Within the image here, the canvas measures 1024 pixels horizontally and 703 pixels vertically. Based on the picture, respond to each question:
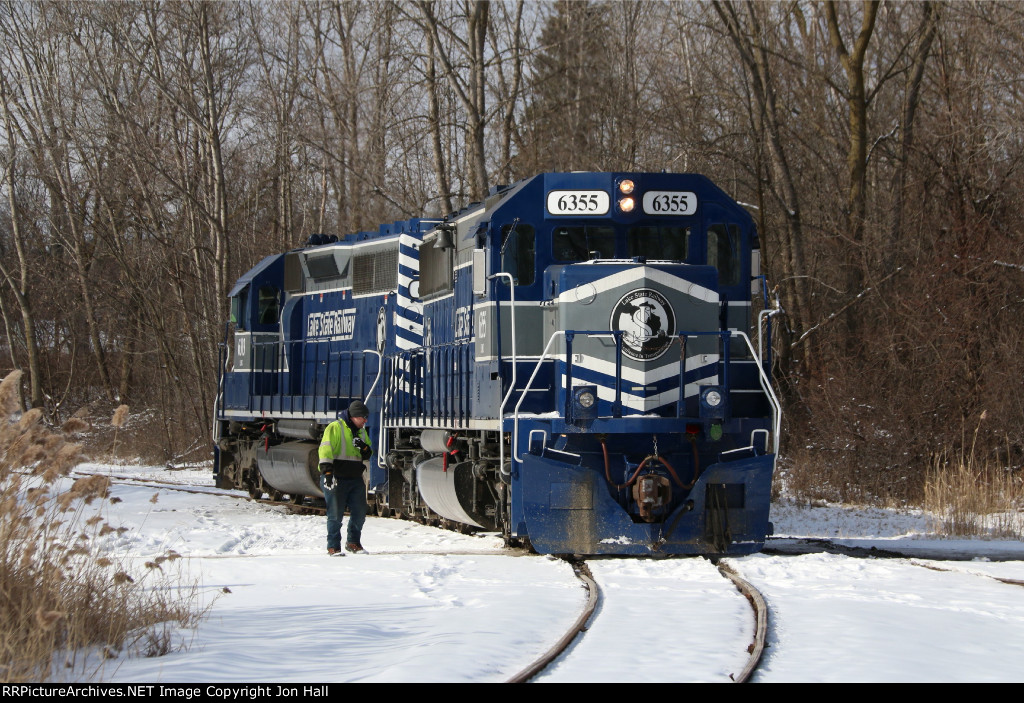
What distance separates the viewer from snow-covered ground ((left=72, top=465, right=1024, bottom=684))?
5516 millimetres

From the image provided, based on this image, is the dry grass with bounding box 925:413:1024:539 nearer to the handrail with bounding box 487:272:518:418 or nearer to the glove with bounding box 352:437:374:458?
the handrail with bounding box 487:272:518:418

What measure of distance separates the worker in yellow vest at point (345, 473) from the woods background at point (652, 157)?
28.4 ft

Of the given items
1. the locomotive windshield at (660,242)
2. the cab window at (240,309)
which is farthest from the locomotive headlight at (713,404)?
the cab window at (240,309)

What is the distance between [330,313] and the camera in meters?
16.1

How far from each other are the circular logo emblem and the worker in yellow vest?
9.13 ft

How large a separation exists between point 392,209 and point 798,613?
23014 millimetres

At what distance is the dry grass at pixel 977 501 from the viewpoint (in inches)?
490

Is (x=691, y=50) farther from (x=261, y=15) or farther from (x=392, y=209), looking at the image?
(x=261, y=15)

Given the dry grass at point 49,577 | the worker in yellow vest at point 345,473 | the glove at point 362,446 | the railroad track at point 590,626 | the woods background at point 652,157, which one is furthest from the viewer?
the woods background at point 652,157

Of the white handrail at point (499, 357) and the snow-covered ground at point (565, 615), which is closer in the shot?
the snow-covered ground at point (565, 615)

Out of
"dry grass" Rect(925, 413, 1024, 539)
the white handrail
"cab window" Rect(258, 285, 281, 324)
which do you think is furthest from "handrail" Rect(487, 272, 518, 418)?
"cab window" Rect(258, 285, 281, 324)

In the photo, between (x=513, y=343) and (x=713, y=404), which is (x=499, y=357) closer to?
(x=513, y=343)

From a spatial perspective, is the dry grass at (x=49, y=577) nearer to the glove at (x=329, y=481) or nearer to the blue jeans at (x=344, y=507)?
the blue jeans at (x=344, y=507)
